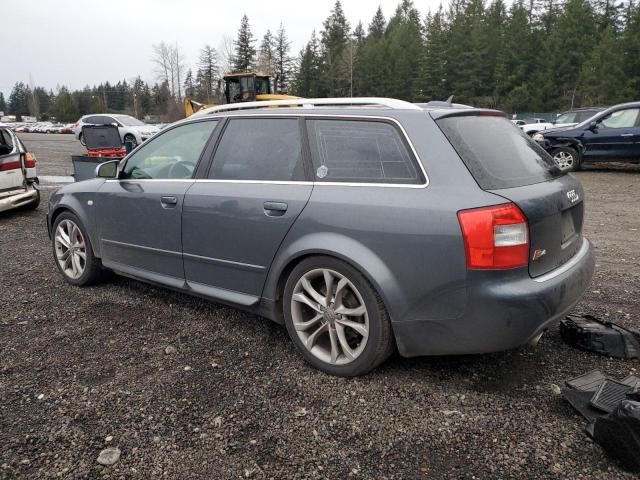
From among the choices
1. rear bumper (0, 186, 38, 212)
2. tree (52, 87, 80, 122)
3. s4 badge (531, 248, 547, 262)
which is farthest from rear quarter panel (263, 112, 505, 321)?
tree (52, 87, 80, 122)

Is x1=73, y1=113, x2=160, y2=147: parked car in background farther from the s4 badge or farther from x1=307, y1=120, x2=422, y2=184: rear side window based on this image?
the s4 badge

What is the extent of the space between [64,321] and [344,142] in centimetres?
267

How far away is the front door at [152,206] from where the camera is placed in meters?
3.88

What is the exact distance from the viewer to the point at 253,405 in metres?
2.82

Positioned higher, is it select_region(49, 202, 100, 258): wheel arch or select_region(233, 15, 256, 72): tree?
select_region(233, 15, 256, 72): tree

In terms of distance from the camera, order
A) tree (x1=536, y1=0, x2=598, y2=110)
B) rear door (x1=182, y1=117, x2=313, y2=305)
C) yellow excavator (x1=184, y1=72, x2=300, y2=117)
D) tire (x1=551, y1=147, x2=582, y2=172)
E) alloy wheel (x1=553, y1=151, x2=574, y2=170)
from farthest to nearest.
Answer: tree (x1=536, y1=0, x2=598, y2=110)
yellow excavator (x1=184, y1=72, x2=300, y2=117)
alloy wheel (x1=553, y1=151, x2=574, y2=170)
tire (x1=551, y1=147, x2=582, y2=172)
rear door (x1=182, y1=117, x2=313, y2=305)

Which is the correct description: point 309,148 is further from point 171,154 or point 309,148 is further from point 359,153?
point 171,154

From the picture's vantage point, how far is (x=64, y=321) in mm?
4020

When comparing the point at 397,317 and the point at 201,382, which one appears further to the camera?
the point at 201,382

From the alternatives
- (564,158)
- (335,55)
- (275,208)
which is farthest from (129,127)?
(335,55)

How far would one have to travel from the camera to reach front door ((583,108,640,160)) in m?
12.7

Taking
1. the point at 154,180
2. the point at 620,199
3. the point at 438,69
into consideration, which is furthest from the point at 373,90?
the point at 154,180

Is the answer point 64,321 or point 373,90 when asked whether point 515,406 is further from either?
point 373,90

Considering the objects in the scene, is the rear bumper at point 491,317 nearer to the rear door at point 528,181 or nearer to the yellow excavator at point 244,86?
the rear door at point 528,181
